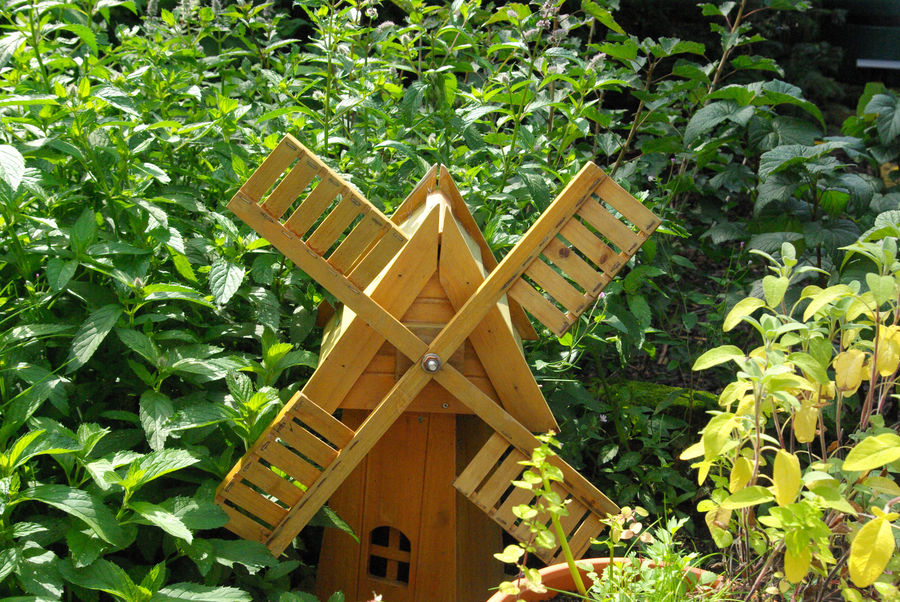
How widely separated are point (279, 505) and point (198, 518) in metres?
0.28

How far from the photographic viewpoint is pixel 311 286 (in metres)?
2.58

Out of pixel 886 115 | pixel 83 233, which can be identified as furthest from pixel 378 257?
pixel 886 115

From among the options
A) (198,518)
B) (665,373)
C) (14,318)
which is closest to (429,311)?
(198,518)

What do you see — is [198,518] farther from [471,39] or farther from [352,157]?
[471,39]

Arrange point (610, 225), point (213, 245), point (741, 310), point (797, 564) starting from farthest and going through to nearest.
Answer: point (213, 245), point (610, 225), point (741, 310), point (797, 564)

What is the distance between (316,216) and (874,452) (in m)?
1.39

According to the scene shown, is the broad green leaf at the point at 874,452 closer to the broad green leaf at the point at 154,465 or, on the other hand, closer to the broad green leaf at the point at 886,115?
the broad green leaf at the point at 154,465

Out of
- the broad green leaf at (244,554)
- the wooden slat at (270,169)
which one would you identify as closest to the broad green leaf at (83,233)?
the wooden slat at (270,169)

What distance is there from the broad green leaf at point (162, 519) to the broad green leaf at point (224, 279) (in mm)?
538

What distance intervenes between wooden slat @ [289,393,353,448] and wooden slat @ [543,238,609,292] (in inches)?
27.8

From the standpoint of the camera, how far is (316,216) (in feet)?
6.93

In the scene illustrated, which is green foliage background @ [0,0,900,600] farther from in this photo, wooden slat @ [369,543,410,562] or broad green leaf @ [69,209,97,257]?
wooden slat @ [369,543,410,562]

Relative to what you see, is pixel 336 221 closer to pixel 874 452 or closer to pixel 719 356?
pixel 719 356

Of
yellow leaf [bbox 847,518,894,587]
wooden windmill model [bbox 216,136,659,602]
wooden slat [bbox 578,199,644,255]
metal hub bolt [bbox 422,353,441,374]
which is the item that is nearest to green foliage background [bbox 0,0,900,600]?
wooden windmill model [bbox 216,136,659,602]
